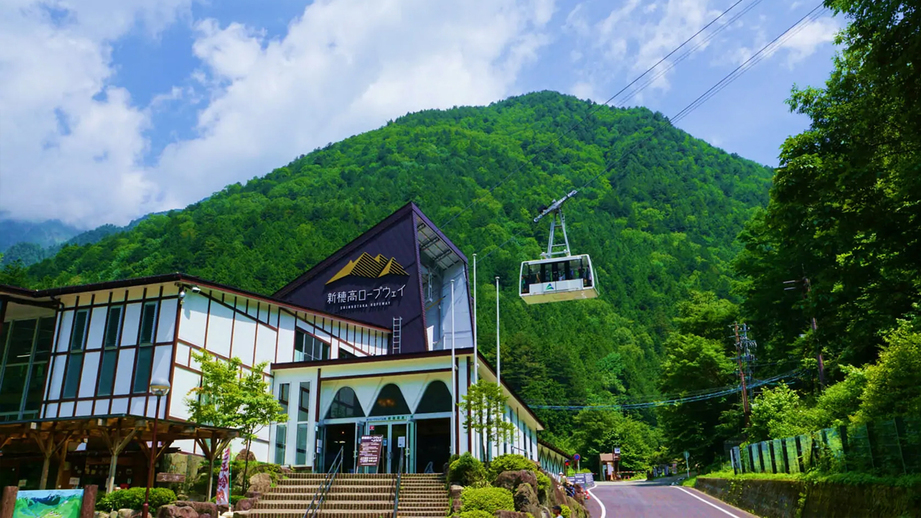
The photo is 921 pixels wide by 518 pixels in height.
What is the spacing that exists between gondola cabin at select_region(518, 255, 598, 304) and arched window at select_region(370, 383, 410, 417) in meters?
6.65

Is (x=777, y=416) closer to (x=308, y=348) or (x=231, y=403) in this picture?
(x=308, y=348)

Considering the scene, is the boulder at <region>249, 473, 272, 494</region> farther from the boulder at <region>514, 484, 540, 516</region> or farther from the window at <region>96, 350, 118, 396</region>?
the boulder at <region>514, 484, 540, 516</region>

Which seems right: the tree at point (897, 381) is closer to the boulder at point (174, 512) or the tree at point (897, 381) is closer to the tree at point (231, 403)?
the tree at point (231, 403)

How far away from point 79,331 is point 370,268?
17.2 metres

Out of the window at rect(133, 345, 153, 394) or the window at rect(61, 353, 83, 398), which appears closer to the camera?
the window at rect(133, 345, 153, 394)

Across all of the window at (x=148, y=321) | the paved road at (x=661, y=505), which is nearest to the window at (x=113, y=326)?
the window at (x=148, y=321)

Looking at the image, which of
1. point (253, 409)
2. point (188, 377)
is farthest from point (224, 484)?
point (188, 377)

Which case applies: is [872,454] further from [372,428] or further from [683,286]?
[683,286]

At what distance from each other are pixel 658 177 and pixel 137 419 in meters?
150

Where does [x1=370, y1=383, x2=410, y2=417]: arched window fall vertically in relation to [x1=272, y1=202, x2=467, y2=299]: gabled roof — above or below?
below

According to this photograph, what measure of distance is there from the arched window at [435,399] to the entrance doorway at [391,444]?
1.00 meters

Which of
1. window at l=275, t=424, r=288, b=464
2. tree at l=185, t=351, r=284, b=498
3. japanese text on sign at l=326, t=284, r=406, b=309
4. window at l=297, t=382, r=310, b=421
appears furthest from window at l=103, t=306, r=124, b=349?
japanese text on sign at l=326, t=284, r=406, b=309

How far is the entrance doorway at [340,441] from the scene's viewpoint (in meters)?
28.8

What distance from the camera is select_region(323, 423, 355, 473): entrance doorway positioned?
28.8 metres
